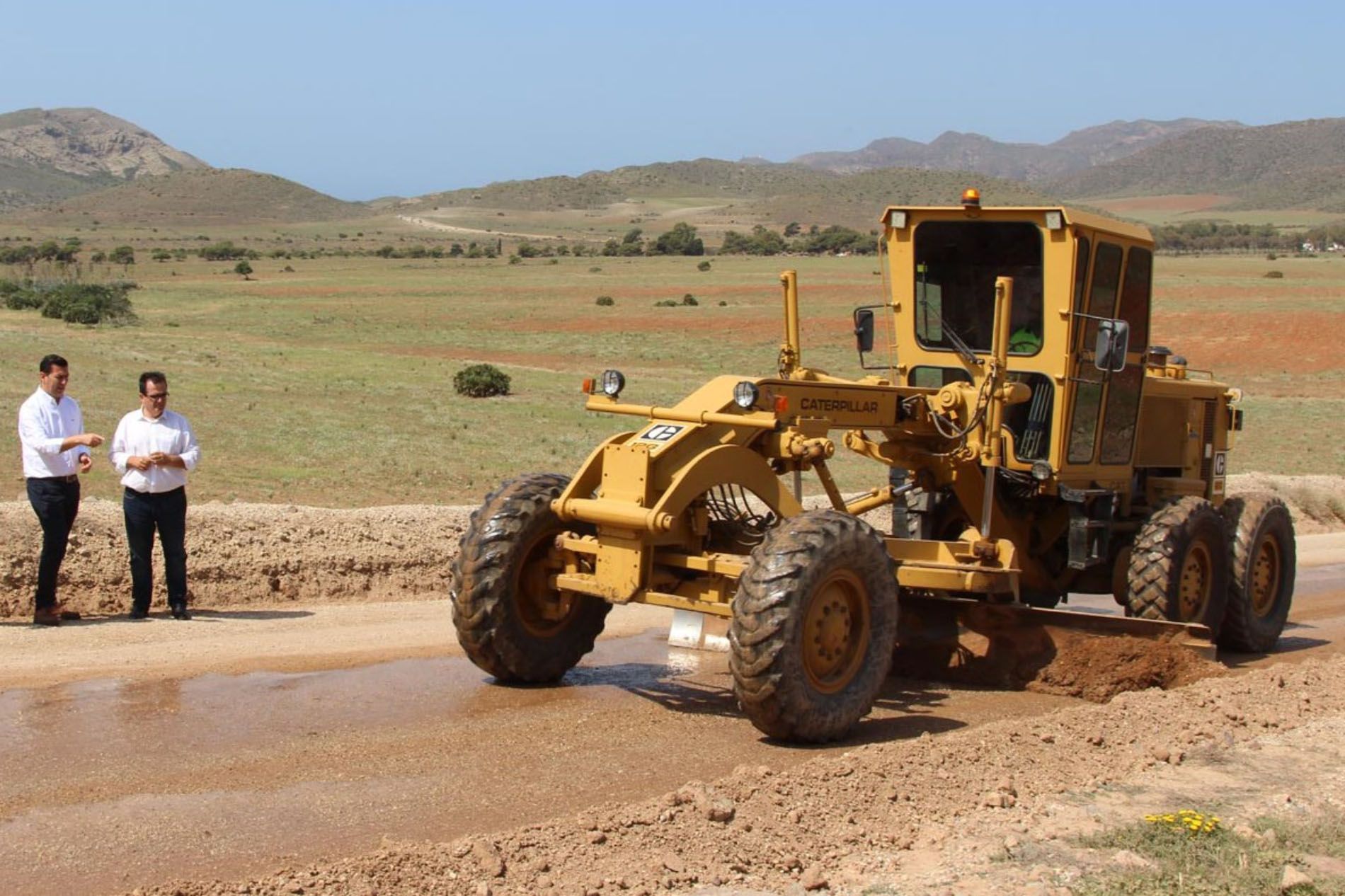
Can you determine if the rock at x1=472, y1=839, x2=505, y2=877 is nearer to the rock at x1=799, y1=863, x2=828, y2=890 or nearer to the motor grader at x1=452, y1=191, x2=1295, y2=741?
the rock at x1=799, y1=863, x2=828, y2=890

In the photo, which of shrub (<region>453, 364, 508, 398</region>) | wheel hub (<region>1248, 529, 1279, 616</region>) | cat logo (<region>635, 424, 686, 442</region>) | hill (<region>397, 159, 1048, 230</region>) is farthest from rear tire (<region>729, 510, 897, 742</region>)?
hill (<region>397, 159, 1048, 230</region>)

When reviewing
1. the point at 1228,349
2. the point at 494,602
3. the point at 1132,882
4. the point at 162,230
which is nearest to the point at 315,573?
the point at 494,602

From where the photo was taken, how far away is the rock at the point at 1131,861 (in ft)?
→ 20.2

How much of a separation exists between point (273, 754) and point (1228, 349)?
139ft

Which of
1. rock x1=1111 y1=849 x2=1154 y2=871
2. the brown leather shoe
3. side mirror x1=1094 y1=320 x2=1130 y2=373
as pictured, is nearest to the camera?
rock x1=1111 y1=849 x2=1154 y2=871

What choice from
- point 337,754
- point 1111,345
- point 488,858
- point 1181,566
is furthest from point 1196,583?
point 488,858

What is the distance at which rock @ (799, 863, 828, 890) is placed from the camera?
5.93m

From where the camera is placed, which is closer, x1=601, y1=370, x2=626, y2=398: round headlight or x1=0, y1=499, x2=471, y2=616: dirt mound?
x1=601, y1=370, x2=626, y2=398: round headlight

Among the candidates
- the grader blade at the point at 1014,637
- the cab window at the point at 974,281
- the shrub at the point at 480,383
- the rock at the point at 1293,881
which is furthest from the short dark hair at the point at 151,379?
the shrub at the point at 480,383

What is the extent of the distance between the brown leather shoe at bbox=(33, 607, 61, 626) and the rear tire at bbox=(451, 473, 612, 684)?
326 cm

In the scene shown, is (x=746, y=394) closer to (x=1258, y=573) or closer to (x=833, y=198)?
(x=1258, y=573)

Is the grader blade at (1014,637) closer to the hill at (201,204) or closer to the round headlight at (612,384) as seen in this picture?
the round headlight at (612,384)

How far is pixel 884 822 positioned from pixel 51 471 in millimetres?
6705

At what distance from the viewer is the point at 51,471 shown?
10.8 m
